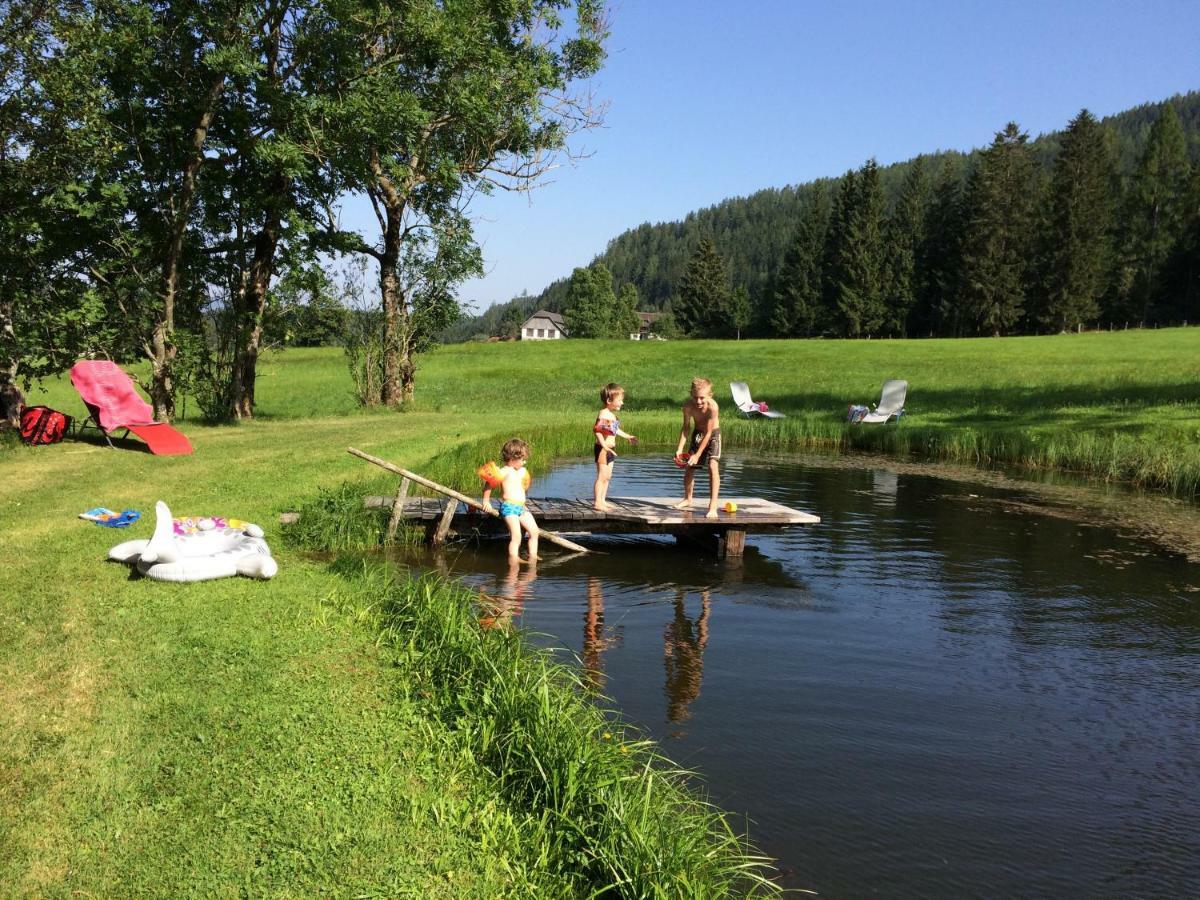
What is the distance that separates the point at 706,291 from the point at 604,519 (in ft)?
301

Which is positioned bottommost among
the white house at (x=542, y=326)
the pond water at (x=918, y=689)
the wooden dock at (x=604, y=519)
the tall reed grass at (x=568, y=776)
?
the pond water at (x=918, y=689)

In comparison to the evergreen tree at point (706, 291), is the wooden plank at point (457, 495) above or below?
below

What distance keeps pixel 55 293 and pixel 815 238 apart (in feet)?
271

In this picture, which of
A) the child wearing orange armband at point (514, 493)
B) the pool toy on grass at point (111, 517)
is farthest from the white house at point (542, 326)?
the pool toy on grass at point (111, 517)

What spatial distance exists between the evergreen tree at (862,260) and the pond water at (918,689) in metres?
71.4

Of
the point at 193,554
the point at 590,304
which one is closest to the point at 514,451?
the point at 193,554

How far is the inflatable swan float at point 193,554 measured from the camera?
8344mm

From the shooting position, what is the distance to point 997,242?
75375 millimetres

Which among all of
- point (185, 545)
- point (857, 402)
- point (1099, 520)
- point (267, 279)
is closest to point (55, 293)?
point (267, 279)

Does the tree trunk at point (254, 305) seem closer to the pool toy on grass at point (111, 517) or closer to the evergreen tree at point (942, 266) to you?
the pool toy on grass at point (111, 517)

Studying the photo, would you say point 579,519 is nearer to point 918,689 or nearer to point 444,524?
point 444,524

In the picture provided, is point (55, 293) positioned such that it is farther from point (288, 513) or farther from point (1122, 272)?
point (1122, 272)

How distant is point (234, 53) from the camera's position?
18.6m

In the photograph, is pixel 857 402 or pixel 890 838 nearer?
pixel 890 838
